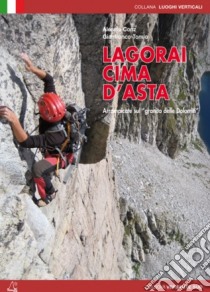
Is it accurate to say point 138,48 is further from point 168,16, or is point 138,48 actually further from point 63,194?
point 168,16

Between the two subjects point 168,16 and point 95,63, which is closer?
point 95,63

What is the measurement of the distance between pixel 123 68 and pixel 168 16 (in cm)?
2113

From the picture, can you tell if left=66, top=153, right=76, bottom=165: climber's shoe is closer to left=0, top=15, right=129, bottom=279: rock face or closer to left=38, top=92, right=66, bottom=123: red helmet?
left=0, top=15, right=129, bottom=279: rock face

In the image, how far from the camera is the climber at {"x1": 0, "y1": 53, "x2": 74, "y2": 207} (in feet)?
28.6

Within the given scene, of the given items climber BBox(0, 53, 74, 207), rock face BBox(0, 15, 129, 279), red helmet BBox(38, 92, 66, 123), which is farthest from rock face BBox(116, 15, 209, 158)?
red helmet BBox(38, 92, 66, 123)

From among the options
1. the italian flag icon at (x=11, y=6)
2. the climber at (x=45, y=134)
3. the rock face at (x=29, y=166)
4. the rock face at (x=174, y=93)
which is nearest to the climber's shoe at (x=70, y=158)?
the climber at (x=45, y=134)

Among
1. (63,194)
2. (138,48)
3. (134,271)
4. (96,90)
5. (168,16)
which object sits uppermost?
(168,16)

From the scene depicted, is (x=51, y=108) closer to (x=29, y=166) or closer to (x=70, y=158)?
(x=29, y=166)

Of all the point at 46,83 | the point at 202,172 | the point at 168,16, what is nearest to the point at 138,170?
the point at 168,16

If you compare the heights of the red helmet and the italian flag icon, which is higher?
the italian flag icon

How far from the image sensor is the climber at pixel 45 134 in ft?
28.6

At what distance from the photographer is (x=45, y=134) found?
30.0 feet

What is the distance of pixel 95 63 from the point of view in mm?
12844

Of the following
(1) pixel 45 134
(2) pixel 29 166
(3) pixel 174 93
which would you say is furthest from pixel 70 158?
(3) pixel 174 93
